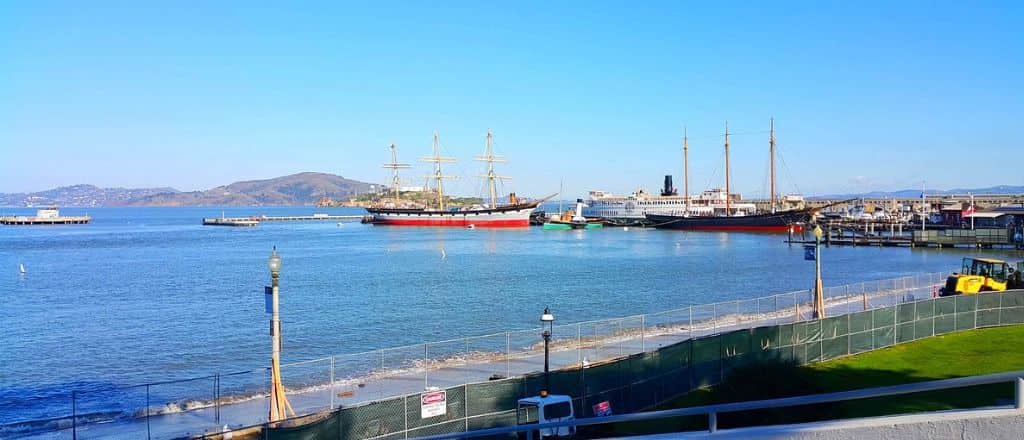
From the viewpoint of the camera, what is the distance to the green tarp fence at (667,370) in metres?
14.0

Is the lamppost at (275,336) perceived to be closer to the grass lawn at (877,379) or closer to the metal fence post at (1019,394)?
the grass lawn at (877,379)

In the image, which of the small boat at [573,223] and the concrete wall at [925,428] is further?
the small boat at [573,223]

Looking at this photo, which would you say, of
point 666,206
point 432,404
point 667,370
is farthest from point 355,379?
point 666,206

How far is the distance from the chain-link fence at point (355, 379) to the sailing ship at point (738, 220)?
314 feet

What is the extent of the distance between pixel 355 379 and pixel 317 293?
31113 mm

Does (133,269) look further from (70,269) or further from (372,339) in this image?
(372,339)

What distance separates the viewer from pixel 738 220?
135 meters

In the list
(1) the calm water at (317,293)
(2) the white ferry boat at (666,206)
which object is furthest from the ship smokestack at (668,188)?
(1) the calm water at (317,293)

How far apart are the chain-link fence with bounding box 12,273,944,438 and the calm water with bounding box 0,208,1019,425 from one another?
8.40ft

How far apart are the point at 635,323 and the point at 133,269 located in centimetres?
5484

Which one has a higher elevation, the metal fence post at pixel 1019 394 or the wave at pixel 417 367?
the metal fence post at pixel 1019 394

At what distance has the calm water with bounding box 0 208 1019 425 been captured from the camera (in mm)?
30922

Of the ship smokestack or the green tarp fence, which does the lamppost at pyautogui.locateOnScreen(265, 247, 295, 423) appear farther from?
the ship smokestack

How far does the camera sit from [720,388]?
60.4 feet
